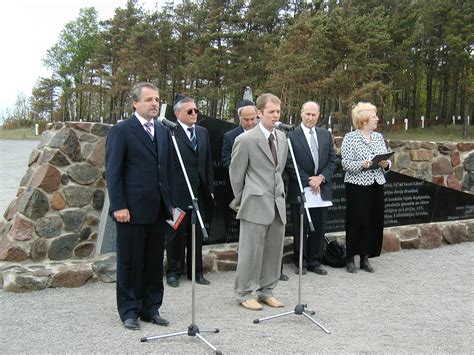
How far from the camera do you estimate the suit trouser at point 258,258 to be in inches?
179

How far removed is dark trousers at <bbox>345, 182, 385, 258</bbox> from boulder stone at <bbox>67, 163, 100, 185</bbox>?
2857 millimetres

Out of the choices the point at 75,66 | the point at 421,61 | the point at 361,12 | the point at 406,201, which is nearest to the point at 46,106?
the point at 75,66

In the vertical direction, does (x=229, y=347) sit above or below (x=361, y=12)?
below

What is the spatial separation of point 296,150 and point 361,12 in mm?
34406

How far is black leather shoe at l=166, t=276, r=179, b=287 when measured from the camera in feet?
17.1

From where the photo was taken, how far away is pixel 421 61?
40969 mm

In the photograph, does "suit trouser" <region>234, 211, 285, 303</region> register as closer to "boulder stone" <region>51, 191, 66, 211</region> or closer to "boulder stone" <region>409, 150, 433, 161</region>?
"boulder stone" <region>51, 191, 66, 211</region>

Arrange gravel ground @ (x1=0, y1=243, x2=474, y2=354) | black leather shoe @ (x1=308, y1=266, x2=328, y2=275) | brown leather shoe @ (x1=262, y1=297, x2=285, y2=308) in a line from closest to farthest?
gravel ground @ (x1=0, y1=243, x2=474, y2=354), brown leather shoe @ (x1=262, y1=297, x2=285, y2=308), black leather shoe @ (x1=308, y1=266, x2=328, y2=275)

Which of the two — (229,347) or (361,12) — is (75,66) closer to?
(361,12)

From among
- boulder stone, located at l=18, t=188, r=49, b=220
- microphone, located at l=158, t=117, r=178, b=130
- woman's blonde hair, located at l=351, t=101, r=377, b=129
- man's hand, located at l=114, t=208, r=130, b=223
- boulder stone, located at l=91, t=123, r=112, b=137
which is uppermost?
woman's blonde hair, located at l=351, t=101, r=377, b=129

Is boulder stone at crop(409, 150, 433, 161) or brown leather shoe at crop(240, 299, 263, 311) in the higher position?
boulder stone at crop(409, 150, 433, 161)

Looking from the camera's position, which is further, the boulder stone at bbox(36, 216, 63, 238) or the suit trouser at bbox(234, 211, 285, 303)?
the boulder stone at bbox(36, 216, 63, 238)

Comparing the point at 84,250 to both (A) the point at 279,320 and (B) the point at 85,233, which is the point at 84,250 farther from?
(A) the point at 279,320

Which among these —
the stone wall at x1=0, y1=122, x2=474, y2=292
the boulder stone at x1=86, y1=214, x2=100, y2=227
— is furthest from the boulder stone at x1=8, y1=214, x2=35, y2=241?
the boulder stone at x1=86, y1=214, x2=100, y2=227
